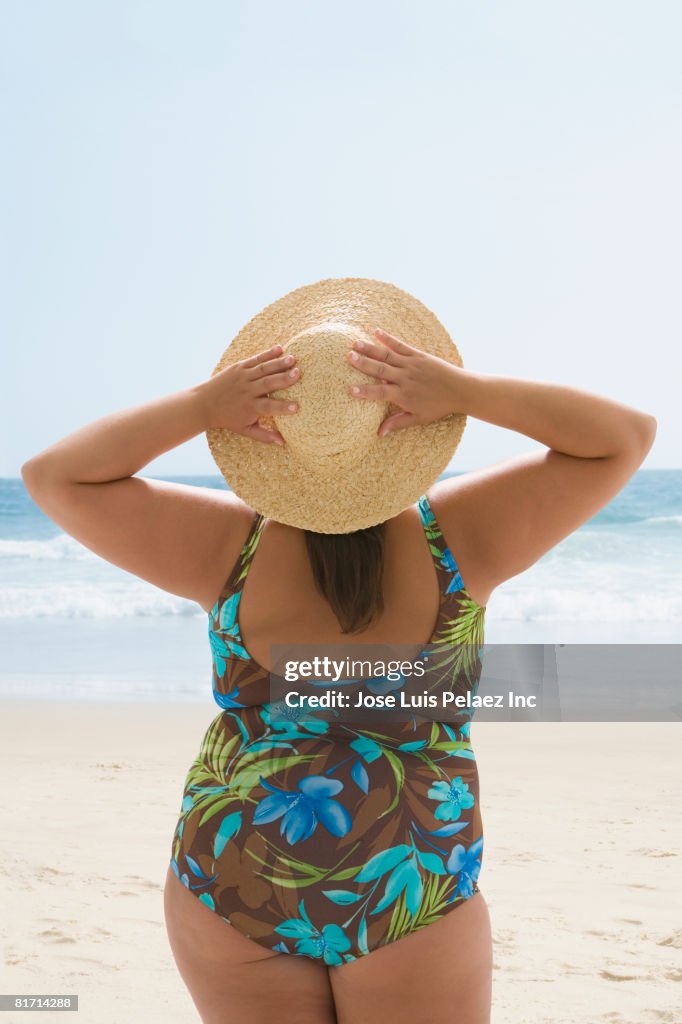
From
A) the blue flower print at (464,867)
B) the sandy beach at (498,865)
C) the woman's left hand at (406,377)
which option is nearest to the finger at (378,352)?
the woman's left hand at (406,377)

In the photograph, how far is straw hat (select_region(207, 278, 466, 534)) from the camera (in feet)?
5.29

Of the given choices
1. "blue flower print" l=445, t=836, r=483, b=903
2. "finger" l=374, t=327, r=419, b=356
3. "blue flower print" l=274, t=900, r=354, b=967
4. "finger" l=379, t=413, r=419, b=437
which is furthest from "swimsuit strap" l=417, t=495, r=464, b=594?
"blue flower print" l=274, t=900, r=354, b=967

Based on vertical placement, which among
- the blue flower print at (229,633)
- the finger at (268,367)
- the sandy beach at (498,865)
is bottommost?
the sandy beach at (498,865)

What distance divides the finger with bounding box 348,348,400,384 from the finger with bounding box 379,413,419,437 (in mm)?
74

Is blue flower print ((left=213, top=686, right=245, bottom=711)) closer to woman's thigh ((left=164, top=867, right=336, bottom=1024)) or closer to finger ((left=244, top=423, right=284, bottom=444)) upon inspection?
woman's thigh ((left=164, top=867, right=336, bottom=1024))

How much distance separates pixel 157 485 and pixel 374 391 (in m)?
0.39

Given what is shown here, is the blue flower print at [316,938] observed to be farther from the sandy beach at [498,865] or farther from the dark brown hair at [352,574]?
the sandy beach at [498,865]

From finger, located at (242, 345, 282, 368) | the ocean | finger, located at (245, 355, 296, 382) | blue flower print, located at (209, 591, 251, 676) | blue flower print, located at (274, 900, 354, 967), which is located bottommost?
the ocean

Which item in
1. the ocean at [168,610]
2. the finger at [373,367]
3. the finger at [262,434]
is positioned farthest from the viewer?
the ocean at [168,610]

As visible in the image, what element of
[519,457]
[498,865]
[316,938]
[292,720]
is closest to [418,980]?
[316,938]

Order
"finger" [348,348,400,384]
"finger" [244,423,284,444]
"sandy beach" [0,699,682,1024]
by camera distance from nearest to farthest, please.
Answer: "finger" [348,348,400,384]
"finger" [244,423,284,444]
"sandy beach" [0,699,682,1024]

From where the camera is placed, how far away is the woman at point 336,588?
1524mm

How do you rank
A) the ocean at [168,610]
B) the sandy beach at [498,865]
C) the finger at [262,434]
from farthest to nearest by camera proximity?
the ocean at [168,610] → the sandy beach at [498,865] → the finger at [262,434]

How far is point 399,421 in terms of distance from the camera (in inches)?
65.2
